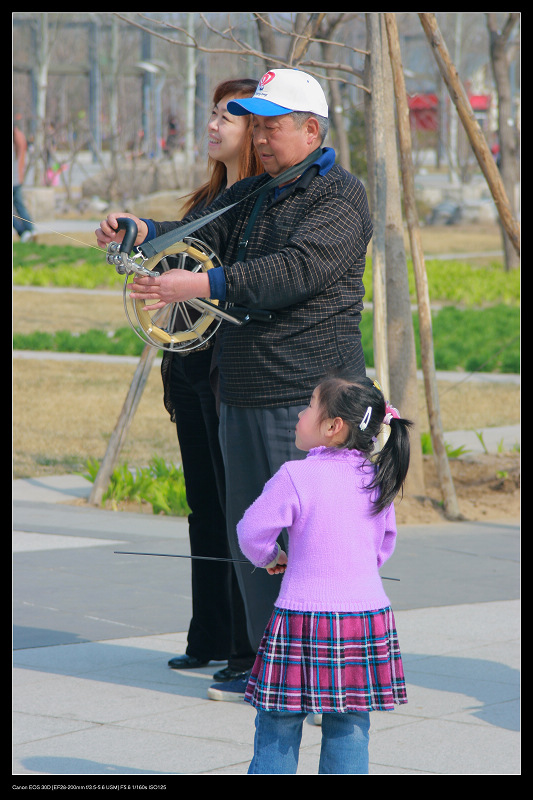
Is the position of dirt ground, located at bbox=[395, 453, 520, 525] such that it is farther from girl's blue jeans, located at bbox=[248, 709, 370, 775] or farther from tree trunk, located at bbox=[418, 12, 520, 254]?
girl's blue jeans, located at bbox=[248, 709, 370, 775]

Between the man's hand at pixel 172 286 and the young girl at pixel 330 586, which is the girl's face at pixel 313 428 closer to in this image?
A: the young girl at pixel 330 586

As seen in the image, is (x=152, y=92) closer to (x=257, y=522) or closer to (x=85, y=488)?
(x=85, y=488)

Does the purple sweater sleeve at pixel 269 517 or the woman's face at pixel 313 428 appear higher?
the woman's face at pixel 313 428

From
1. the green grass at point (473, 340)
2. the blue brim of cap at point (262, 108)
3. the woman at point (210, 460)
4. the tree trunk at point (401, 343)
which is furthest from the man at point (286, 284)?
the green grass at point (473, 340)

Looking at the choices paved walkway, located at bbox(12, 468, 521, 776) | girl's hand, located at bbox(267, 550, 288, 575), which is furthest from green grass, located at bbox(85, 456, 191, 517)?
girl's hand, located at bbox(267, 550, 288, 575)

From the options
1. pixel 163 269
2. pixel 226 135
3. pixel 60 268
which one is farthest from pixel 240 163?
pixel 60 268

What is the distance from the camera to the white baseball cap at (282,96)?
11.2ft

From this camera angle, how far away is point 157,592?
5.60 m

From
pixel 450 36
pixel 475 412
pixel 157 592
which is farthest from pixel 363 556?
pixel 450 36

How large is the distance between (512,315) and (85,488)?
870 centimetres

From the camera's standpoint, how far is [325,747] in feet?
9.52

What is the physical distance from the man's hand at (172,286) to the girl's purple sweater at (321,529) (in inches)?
22.8

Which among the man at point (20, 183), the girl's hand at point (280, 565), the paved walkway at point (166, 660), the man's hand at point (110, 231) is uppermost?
the man at point (20, 183)

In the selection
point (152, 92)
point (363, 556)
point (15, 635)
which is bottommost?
point (15, 635)
